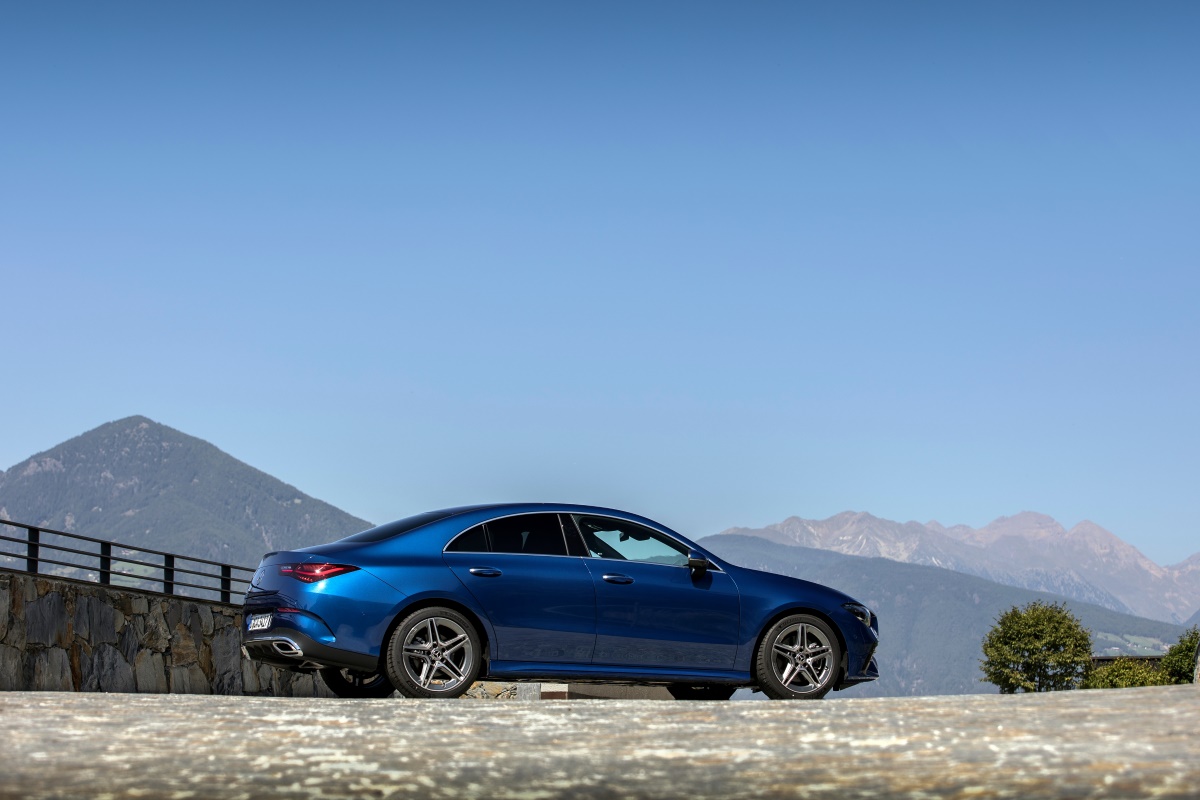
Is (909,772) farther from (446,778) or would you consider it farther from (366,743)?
(366,743)

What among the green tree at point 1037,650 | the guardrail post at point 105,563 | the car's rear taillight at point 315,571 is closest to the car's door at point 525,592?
the car's rear taillight at point 315,571

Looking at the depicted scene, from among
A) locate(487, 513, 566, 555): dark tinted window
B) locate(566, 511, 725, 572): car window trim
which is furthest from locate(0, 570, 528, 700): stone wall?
locate(566, 511, 725, 572): car window trim

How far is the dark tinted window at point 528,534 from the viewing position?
1071cm

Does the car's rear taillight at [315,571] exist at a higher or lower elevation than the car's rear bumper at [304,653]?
higher

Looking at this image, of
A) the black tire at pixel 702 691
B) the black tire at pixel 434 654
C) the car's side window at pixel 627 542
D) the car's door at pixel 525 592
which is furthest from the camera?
Result: the black tire at pixel 702 691

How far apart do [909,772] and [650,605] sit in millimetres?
4659

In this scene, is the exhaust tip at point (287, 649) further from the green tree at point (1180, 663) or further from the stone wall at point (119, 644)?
the green tree at point (1180, 663)

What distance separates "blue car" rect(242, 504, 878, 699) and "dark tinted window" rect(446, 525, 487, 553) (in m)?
0.01

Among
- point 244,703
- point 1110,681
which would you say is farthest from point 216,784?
point 1110,681

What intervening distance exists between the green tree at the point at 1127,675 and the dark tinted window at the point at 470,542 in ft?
113

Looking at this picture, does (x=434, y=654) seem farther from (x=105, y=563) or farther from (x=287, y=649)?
(x=105, y=563)

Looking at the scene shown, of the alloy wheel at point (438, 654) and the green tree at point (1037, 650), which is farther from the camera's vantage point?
the green tree at point (1037, 650)

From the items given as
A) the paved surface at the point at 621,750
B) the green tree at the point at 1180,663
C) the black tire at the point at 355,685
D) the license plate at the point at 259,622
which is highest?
the license plate at the point at 259,622

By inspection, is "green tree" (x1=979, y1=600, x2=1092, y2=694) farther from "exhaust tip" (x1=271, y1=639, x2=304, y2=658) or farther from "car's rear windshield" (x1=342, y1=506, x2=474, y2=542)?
"exhaust tip" (x1=271, y1=639, x2=304, y2=658)
